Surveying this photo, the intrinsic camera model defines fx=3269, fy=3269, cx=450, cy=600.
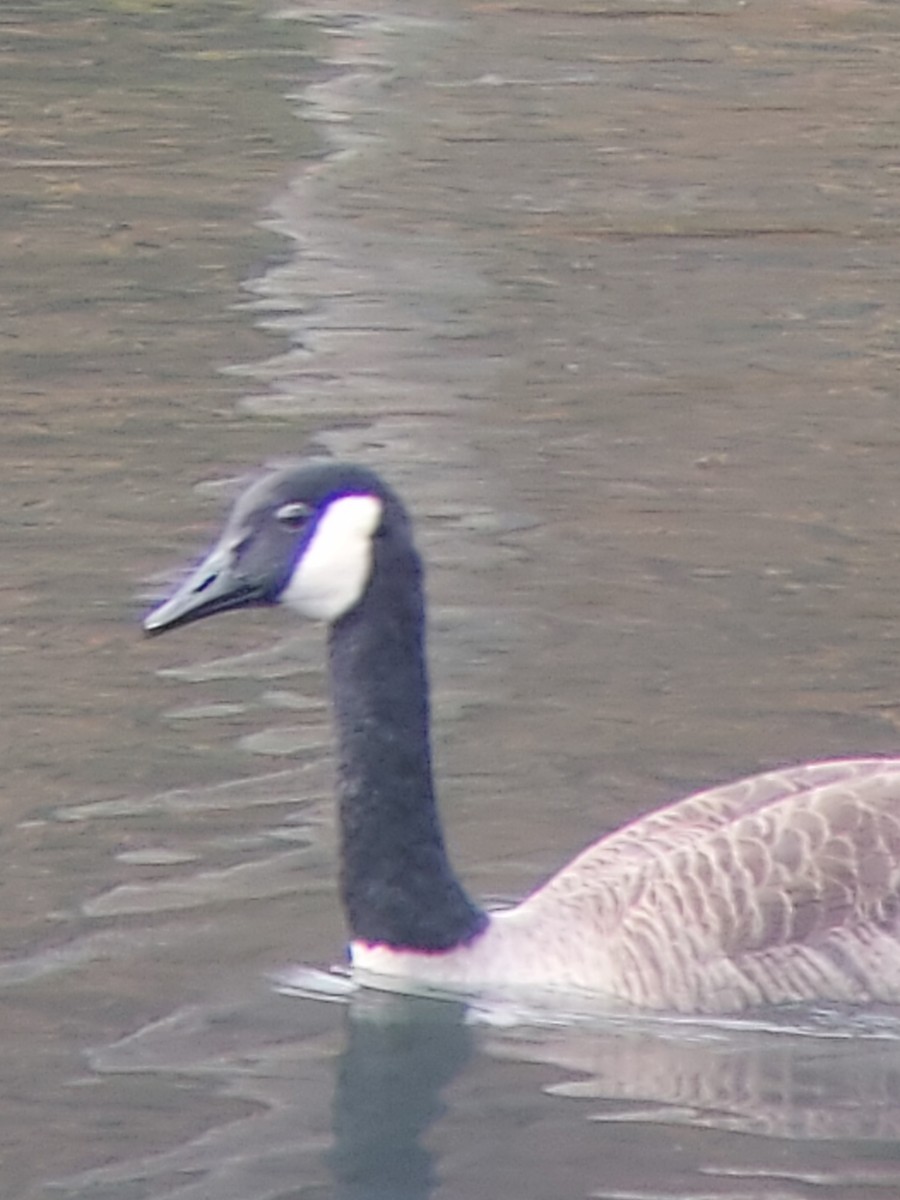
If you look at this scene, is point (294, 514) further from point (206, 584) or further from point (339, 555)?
point (206, 584)

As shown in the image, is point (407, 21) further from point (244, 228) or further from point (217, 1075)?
point (217, 1075)

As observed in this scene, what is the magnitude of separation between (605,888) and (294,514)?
1244 mm

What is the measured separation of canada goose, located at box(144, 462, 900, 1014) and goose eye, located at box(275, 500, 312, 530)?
0.10m

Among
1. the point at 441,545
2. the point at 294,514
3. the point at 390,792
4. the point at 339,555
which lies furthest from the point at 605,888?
the point at 441,545

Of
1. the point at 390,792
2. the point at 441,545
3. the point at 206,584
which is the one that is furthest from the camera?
the point at 441,545

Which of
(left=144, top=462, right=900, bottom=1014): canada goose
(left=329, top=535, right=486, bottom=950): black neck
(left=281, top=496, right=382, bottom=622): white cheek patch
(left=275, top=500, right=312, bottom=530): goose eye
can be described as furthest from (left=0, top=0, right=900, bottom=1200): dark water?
(left=275, top=500, right=312, bottom=530): goose eye

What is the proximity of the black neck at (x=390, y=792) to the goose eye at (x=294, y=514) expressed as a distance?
0.91 feet

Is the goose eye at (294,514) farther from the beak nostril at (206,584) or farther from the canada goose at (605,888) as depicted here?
the beak nostril at (206,584)

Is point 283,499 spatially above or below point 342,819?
above

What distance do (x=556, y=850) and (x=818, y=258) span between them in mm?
9003

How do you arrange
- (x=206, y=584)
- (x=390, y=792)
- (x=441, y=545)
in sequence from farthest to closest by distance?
(x=441, y=545) < (x=390, y=792) < (x=206, y=584)

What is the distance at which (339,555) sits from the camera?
25.6 feet

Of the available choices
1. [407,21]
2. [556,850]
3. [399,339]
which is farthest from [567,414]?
[407,21]

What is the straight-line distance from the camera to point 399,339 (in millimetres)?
15453
